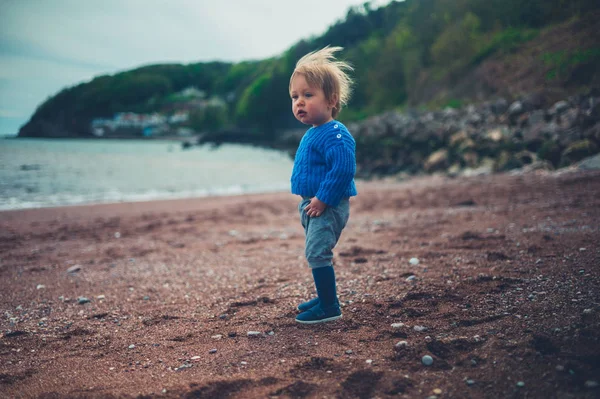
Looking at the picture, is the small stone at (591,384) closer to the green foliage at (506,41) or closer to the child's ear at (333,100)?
the child's ear at (333,100)

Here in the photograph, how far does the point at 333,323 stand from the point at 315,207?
0.88 meters

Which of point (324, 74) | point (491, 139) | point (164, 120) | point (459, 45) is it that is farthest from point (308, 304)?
point (164, 120)

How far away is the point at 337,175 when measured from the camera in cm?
257

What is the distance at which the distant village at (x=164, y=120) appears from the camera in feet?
194

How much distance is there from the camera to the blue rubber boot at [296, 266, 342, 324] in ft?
8.93

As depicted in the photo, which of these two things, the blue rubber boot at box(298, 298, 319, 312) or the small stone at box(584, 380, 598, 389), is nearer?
the small stone at box(584, 380, 598, 389)

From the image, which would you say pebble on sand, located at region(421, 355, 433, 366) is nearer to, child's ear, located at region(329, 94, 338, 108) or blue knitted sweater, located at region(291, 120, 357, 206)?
blue knitted sweater, located at region(291, 120, 357, 206)

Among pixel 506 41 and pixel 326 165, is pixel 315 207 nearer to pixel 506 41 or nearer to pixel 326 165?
pixel 326 165

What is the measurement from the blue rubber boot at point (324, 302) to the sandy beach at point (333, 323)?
0.26 ft

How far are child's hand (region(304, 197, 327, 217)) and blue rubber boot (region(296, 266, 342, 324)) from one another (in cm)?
42

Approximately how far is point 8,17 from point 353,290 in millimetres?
13348

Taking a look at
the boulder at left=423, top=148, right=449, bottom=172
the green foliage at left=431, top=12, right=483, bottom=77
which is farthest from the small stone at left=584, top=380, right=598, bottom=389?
the green foliage at left=431, top=12, right=483, bottom=77

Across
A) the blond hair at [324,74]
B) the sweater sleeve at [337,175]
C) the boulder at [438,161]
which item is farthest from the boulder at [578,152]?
the sweater sleeve at [337,175]

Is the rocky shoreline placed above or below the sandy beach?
above
